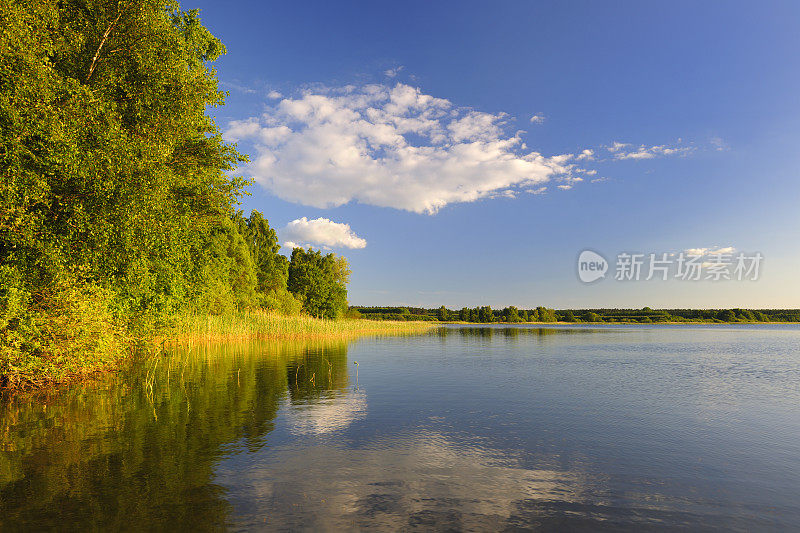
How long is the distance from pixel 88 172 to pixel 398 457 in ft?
51.8

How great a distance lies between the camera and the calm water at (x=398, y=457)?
8.02 meters

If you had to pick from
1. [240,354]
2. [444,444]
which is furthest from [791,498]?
[240,354]

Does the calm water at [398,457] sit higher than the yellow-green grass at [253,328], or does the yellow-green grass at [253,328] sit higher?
the yellow-green grass at [253,328]

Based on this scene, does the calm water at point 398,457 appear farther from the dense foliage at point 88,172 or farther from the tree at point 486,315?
the tree at point 486,315

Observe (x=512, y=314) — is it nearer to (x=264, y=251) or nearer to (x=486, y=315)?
(x=486, y=315)

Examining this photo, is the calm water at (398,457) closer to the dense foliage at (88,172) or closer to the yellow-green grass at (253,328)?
the dense foliage at (88,172)

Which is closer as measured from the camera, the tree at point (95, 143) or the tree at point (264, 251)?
the tree at point (95, 143)

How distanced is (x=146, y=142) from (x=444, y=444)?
19.0 metres

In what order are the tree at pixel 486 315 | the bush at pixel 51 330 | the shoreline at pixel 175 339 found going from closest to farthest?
the bush at pixel 51 330, the shoreline at pixel 175 339, the tree at pixel 486 315

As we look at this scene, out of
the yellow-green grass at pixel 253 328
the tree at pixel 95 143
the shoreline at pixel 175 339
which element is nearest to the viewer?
the tree at pixel 95 143

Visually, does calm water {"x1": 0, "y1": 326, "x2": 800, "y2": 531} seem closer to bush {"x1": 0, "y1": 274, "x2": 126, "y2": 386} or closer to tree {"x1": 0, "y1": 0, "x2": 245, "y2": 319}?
bush {"x1": 0, "y1": 274, "x2": 126, "y2": 386}

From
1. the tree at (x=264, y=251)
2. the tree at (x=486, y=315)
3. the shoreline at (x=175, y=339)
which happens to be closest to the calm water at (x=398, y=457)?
the shoreline at (x=175, y=339)

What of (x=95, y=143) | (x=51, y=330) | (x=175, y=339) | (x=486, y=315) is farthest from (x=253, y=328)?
(x=486, y=315)

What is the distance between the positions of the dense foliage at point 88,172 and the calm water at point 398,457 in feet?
11.4
